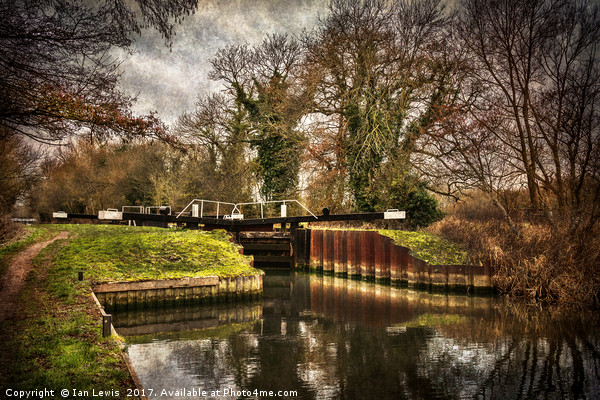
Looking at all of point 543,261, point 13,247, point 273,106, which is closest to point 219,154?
point 273,106

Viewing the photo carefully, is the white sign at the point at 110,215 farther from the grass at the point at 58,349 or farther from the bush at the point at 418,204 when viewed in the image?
the bush at the point at 418,204

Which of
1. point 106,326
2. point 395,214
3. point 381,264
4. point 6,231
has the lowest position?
point 106,326

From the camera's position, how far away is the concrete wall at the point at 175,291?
9.58m

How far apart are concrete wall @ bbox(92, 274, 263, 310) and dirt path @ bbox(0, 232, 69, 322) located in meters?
1.47

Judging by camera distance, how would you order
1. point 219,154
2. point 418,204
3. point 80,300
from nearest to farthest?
point 80,300
point 418,204
point 219,154

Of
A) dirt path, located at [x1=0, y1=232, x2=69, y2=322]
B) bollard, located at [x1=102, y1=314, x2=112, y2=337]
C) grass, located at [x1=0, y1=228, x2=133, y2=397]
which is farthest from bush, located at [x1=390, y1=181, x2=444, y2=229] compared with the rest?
bollard, located at [x1=102, y1=314, x2=112, y2=337]

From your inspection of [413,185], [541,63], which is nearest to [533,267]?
[541,63]

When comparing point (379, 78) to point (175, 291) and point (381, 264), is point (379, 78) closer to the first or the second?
point (381, 264)

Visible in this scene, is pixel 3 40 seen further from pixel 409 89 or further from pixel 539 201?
pixel 409 89

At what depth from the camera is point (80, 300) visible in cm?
762

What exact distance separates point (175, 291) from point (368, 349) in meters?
4.73

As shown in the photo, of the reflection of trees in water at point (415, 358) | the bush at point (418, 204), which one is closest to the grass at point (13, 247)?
the reflection of trees in water at point (415, 358)

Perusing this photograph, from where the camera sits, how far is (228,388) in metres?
5.98

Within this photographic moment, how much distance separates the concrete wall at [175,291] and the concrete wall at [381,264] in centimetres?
513
